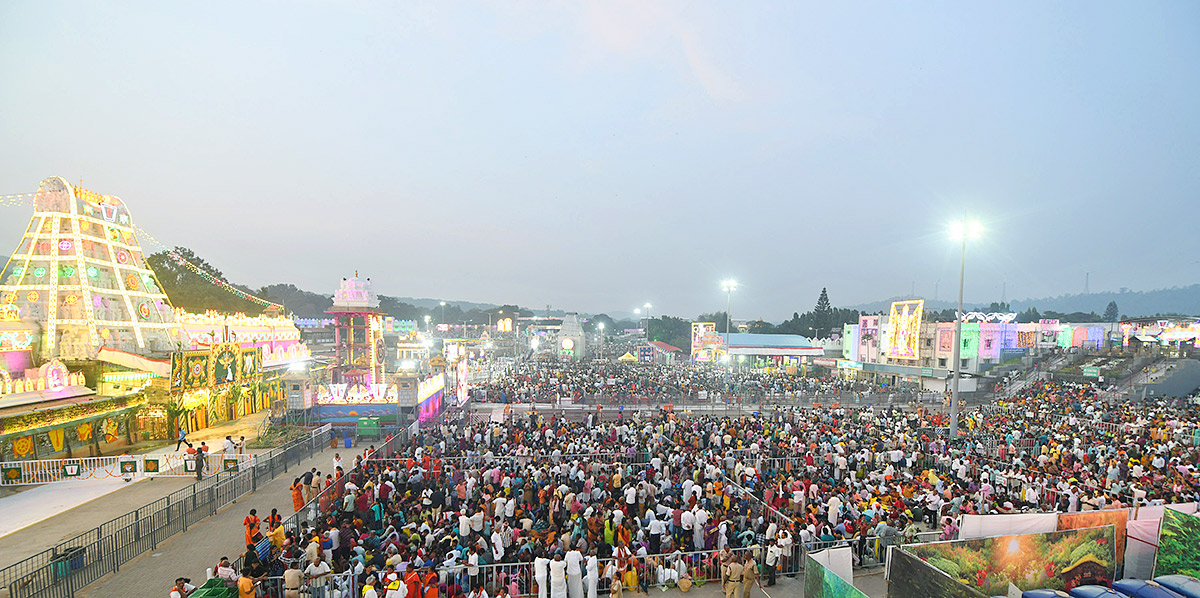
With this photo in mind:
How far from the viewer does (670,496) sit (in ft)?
40.5

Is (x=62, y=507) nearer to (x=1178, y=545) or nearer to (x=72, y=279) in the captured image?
(x=72, y=279)

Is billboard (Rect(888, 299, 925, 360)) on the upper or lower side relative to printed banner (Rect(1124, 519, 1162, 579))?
upper

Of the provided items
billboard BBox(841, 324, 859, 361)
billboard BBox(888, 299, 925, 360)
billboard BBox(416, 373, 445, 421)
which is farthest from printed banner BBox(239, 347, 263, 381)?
billboard BBox(841, 324, 859, 361)

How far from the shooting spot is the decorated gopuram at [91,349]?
57.9 feet

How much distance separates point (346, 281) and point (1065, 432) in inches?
1287

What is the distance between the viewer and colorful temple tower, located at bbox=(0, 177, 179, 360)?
21.6m

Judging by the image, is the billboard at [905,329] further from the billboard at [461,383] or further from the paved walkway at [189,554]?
the paved walkway at [189,554]

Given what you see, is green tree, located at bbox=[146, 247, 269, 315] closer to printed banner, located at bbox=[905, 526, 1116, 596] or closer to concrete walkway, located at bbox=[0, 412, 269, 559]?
concrete walkway, located at bbox=[0, 412, 269, 559]

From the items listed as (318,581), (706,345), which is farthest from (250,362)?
(706,345)

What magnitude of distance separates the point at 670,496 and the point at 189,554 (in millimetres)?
10506

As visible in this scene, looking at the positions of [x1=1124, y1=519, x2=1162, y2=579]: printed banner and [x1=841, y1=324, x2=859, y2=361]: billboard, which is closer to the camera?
[x1=1124, y1=519, x2=1162, y2=579]: printed banner

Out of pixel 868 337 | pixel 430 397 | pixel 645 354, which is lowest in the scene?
pixel 645 354

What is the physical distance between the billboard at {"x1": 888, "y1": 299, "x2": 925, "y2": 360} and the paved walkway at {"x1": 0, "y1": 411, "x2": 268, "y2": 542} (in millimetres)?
44473

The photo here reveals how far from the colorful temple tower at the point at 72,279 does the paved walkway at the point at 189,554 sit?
556 inches
